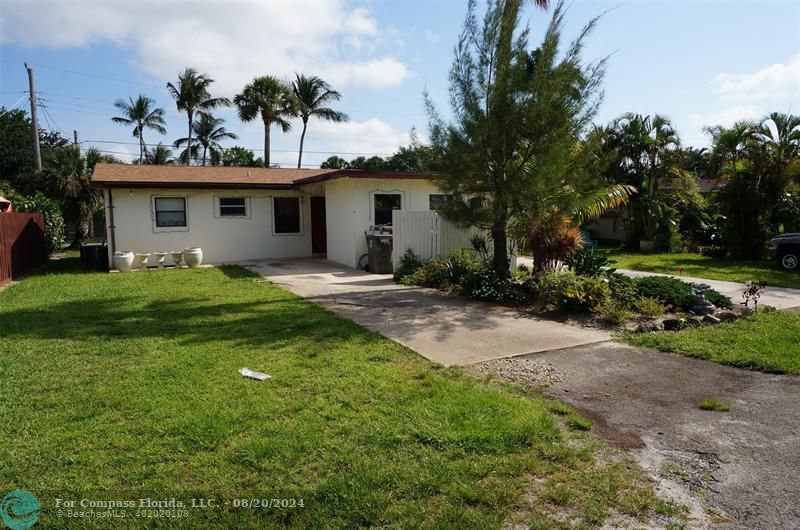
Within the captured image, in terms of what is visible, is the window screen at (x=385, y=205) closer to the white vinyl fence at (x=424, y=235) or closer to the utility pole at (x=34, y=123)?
the white vinyl fence at (x=424, y=235)

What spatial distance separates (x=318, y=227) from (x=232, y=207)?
2993mm

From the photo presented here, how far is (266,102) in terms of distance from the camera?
29797 millimetres

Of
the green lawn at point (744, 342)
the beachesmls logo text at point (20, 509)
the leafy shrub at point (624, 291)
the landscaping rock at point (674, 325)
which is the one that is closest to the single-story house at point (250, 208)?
the leafy shrub at point (624, 291)

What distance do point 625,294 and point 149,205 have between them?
13.1 metres

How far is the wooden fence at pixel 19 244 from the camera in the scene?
11505 mm

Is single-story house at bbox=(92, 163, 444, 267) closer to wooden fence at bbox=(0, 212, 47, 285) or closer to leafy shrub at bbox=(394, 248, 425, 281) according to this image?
leafy shrub at bbox=(394, 248, 425, 281)

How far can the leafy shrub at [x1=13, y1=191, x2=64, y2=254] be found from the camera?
59.2 ft

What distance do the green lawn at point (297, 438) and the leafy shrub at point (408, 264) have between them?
559 centimetres

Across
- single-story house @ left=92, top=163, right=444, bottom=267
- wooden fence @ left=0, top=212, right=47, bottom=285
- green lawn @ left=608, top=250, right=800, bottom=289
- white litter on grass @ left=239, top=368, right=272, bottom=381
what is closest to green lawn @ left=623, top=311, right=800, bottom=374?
green lawn @ left=608, top=250, right=800, bottom=289

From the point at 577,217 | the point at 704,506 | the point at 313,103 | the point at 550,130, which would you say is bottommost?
the point at 704,506

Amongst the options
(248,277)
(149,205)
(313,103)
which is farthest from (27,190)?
(248,277)

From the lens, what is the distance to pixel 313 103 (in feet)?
105

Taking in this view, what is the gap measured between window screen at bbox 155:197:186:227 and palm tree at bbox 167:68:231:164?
21.0 meters

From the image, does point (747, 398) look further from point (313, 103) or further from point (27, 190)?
point (313, 103)
